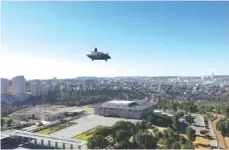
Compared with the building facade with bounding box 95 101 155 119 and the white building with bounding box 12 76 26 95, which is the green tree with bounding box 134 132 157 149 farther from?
the white building with bounding box 12 76 26 95

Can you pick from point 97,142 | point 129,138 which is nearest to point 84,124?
point 129,138

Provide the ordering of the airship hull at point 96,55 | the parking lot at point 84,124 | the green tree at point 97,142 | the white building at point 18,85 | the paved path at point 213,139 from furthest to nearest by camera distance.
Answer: the white building at point 18,85 → the parking lot at point 84,124 → the paved path at point 213,139 → the green tree at point 97,142 → the airship hull at point 96,55

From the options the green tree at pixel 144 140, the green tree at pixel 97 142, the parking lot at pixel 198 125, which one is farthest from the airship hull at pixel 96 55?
the parking lot at pixel 198 125

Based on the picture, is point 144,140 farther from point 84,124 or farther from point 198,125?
point 198,125

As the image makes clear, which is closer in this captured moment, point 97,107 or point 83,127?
point 83,127

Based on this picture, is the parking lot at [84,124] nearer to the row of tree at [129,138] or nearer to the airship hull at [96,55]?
the row of tree at [129,138]

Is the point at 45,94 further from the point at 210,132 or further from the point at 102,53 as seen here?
the point at 102,53

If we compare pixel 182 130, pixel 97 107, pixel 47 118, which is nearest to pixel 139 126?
pixel 182 130
